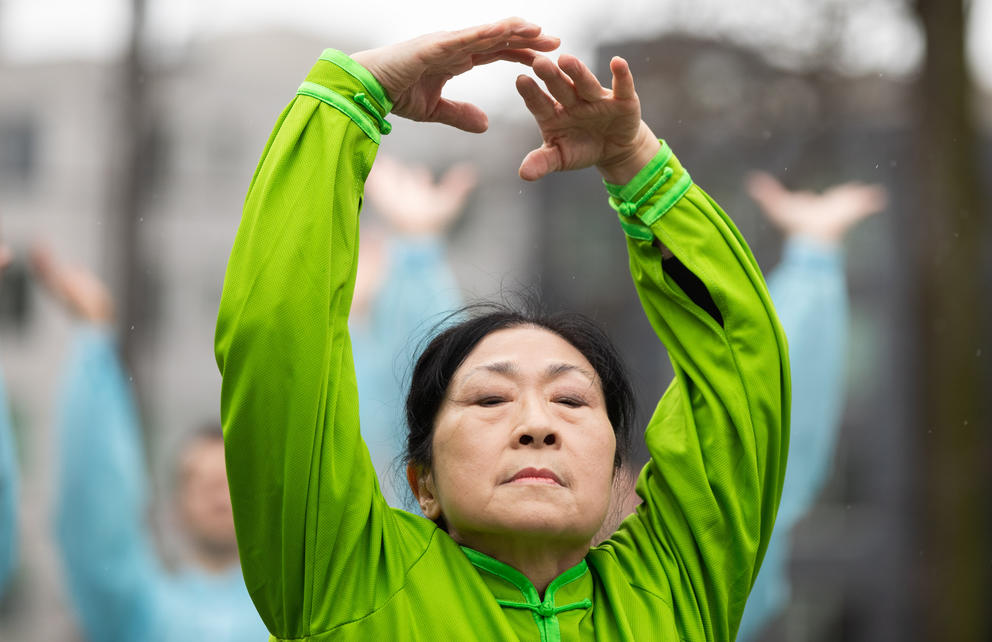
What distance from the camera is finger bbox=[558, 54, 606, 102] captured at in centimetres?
165

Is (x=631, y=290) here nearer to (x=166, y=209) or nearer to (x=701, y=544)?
(x=166, y=209)

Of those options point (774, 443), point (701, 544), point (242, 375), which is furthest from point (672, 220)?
point (242, 375)

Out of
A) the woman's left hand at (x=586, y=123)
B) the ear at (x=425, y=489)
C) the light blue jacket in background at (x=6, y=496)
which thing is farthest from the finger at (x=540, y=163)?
the light blue jacket in background at (x=6, y=496)

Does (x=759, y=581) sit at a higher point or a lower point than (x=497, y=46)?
lower

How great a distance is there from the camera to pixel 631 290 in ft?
47.3

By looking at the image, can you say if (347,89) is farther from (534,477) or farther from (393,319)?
(393,319)

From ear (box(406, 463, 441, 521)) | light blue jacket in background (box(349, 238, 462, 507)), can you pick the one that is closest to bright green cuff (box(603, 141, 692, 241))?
ear (box(406, 463, 441, 521))

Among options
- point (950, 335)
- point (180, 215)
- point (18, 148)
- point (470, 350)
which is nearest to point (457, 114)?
point (470, 350)

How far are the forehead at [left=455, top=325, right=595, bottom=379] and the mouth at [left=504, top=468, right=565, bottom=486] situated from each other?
0.17 meters

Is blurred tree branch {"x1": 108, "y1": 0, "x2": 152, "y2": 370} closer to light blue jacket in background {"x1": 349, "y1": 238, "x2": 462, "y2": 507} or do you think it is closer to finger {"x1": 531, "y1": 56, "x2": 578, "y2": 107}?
light blue jacket in background {"x1": 349, "y1": 238, "x2": 462, "y2": 507}

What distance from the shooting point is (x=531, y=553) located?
1623 mm

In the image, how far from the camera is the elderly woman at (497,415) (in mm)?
1481

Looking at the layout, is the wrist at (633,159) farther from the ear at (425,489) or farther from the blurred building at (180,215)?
the blurred building at (180,215)

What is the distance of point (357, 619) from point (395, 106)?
73 cm
